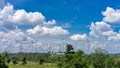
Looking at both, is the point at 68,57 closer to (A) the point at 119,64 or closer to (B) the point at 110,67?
(B) the point at 110,67

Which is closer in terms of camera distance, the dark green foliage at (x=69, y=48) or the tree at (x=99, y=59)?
the dark green foliage at (x=69, y=48)

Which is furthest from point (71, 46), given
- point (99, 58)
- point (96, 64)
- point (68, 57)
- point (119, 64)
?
point (119, 64)

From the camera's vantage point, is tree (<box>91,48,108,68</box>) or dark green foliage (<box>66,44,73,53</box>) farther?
tree (<box>91,48,108,68</box>)

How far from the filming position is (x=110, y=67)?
5281 inches

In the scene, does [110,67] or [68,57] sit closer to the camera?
[68,57]

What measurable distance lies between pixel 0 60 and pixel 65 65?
19.2m

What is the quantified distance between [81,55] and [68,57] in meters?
4.48

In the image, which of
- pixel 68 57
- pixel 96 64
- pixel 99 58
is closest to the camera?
pixel 68 57

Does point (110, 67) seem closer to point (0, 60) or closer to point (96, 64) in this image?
point (96, 64)

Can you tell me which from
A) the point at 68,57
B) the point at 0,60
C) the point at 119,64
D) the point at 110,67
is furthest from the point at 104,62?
the point at 0,60

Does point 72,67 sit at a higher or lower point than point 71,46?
lower

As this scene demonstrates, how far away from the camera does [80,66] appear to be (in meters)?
83.2

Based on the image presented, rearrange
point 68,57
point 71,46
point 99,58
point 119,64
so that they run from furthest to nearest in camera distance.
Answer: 1. point 119,64
2. point 99,58
3. point 71,46
4. point 68,57

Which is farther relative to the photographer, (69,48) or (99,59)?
(99,59)
